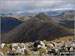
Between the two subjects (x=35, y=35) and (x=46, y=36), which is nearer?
(x=46, y=36)

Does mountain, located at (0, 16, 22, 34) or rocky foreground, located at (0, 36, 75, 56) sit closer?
rocky foreground, located at (0, 36, 75, 56)

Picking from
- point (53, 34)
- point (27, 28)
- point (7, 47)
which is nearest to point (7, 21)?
point (27, 28)

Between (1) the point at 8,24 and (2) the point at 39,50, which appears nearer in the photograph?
(2) the point at 39,50

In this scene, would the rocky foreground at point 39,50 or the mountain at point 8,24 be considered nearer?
the rocky foreground at point 39,50

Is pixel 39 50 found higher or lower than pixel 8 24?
lower

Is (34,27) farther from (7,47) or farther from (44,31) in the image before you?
(7,47)

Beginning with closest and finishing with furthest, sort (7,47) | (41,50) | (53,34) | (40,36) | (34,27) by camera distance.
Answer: (41,50)
(7,47)
(53,34)
(40,36)
(34,27)

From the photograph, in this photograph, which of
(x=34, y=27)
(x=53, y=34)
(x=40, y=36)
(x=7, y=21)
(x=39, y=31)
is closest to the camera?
(x=53, y=34)

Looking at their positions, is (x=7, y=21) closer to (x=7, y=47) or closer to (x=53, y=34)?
(x=53, y=34)

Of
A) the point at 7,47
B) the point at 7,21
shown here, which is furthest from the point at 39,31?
the point at 7,21
